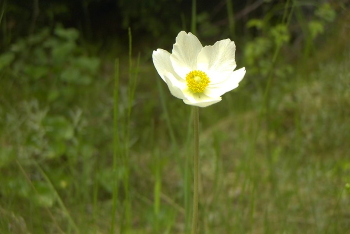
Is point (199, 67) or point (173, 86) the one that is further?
point (199, 67)

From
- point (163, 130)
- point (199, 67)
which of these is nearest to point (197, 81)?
point (199, 67)

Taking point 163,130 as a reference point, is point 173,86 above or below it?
below

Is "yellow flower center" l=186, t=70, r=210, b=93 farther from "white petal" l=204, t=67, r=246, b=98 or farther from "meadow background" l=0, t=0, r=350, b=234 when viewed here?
"meadow background" l=0, t=0, r=350, b=234

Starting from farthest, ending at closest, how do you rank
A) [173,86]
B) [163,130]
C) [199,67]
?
1. [163,130]
2. [199,67]
3. [173,86]

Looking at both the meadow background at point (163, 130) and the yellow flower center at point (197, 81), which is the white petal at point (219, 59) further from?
the meadow background at point (163, 130)

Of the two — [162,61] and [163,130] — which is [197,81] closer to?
[162,61]

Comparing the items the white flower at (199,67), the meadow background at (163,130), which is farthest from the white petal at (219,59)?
the meadow background at (163,130)

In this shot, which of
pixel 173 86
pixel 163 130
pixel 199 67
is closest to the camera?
pixel 173 86

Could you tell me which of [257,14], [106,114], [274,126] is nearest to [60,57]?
[106,114]

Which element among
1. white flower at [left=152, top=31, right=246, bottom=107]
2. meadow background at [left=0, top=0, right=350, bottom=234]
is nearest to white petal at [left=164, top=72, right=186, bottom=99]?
white flower at [left=152, top=31, right=246, bottom=107]
